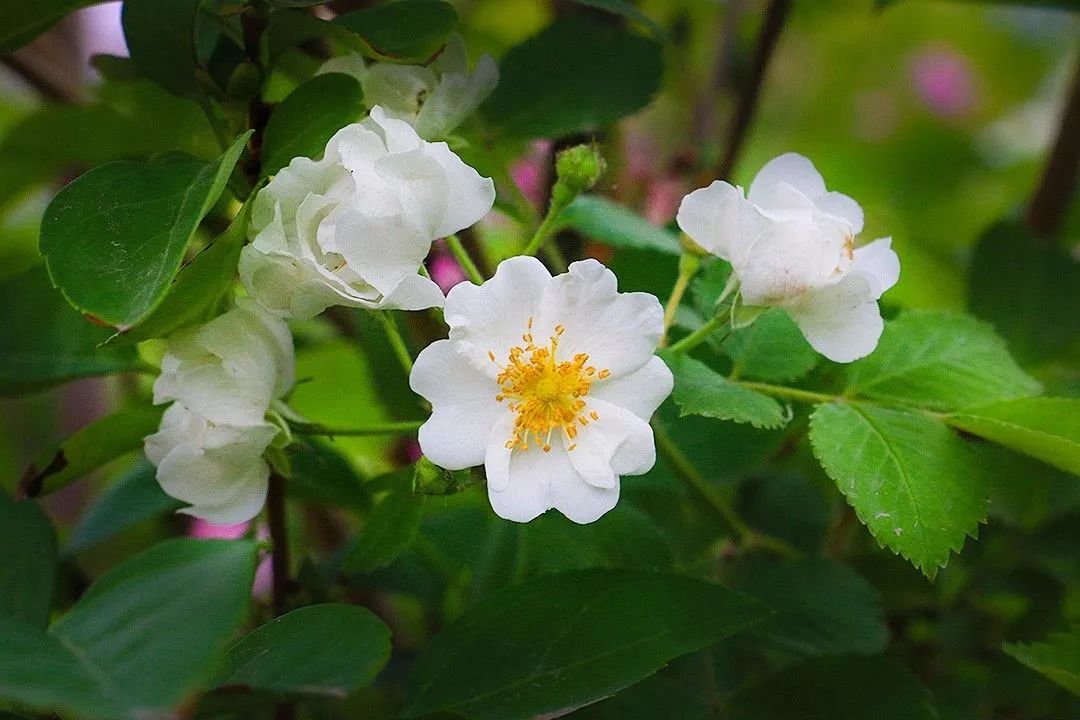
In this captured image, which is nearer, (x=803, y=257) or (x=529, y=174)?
(x=803, y=257)

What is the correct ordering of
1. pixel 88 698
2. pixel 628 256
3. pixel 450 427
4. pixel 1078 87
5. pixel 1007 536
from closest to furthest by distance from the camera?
pixel 88 698 < pixel 450 427 < pixel 628 256 < pixel 1007 536 < pixel 1078 87

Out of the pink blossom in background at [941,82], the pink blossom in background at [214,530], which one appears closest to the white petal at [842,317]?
the pink blossom in background at [214,530]

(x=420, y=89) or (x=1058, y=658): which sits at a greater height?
(x=420, y=89)

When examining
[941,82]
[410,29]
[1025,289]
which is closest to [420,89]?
[410,29]

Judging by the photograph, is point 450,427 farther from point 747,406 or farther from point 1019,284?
point 1019,284

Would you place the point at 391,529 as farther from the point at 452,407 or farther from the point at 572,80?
the point at 572,80

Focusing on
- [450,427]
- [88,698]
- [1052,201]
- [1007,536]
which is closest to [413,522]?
[450,427]

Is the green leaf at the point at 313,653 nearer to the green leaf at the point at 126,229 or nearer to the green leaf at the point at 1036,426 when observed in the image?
the green leaf at the point at 126,229
